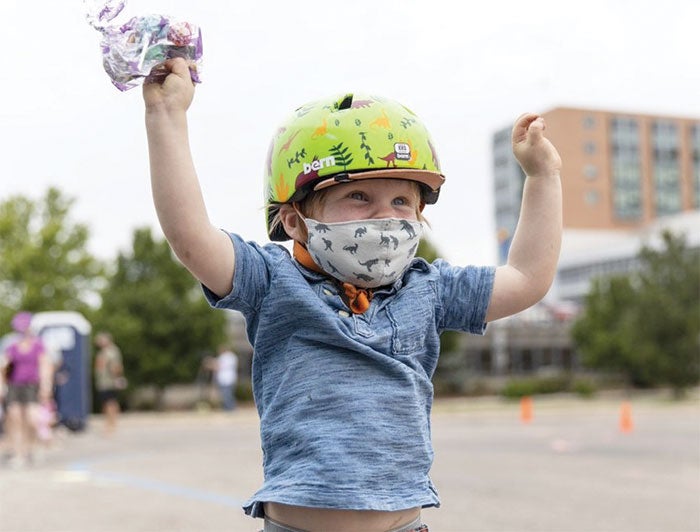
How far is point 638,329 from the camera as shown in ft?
109

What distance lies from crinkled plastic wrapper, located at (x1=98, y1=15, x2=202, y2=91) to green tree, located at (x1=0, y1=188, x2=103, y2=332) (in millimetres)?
34760

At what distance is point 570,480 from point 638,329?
2413cm

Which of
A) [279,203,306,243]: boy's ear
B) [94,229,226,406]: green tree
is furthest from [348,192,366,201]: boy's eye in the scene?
A: [94,229,226,406]: green tree

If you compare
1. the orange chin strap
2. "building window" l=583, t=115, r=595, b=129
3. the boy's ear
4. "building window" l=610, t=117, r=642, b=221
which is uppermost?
"building window" l=583, t=115, r=595, b=129

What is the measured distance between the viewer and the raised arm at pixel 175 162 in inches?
84.1

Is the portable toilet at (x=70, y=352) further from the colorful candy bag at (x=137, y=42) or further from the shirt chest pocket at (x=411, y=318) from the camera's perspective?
the colorful candy bag at (x=137, y=42)

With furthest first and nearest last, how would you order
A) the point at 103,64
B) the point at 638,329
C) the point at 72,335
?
the point at 638,329
the point at 72,335
the point at 103,64

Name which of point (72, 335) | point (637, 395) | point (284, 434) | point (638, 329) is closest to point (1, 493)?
point (284, 434)

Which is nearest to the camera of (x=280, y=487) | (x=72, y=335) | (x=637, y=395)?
(x=280, y=487)

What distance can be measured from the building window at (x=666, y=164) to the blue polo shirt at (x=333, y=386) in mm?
100617

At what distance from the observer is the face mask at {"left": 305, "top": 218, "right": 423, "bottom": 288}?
91.4 inches

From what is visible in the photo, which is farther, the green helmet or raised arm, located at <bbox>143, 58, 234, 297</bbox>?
the green helmet

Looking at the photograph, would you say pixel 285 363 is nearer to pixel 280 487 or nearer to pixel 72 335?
pixel 280 487

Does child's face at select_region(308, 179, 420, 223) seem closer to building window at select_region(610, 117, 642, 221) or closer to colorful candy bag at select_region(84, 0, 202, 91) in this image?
colorful candy bag at select_region(84, 0, 202, 91)
